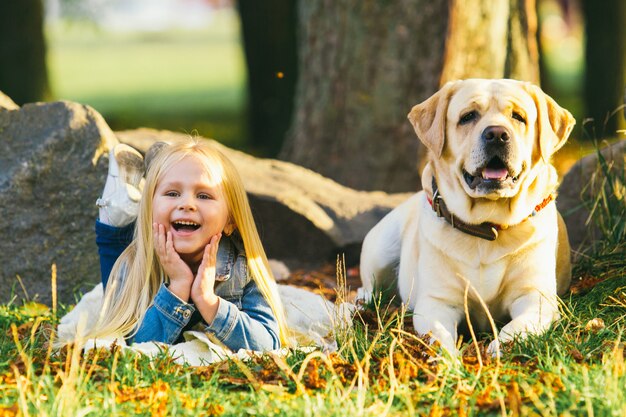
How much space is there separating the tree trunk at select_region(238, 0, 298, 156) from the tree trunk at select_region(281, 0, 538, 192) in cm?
327

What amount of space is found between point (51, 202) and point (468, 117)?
8.45ft

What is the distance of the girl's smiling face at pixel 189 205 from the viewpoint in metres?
4.14

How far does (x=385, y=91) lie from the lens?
7707mm

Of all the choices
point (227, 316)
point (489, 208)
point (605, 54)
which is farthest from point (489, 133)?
point (605, 54)

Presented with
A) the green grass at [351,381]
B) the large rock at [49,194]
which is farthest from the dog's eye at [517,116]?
the large rock at [49,194]

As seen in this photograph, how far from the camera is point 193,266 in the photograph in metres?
4.32

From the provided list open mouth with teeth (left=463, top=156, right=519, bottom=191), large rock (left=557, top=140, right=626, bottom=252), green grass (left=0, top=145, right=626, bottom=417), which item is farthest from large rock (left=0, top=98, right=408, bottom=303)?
large rock (left=557, top=140, right=626, bottom=252)

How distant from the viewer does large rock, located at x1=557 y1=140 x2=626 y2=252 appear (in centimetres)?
555

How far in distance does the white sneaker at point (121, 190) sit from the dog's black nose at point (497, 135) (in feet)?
5.75

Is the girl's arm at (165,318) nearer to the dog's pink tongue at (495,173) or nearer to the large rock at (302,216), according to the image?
the dog's pink tongue at (495,173)

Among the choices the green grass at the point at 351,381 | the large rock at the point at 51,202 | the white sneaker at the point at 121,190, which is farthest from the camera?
the large rock at the point at 51,202

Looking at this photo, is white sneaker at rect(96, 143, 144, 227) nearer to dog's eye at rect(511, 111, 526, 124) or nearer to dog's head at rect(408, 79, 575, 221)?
dog's head at rect(408, 79, 575, 221)

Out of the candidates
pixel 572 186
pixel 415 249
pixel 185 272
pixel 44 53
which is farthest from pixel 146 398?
pixel 44 53

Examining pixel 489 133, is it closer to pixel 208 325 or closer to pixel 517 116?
pixel 517 116
